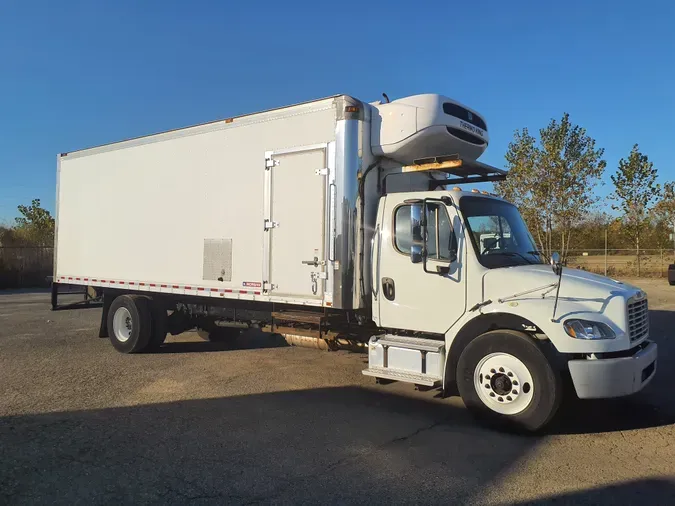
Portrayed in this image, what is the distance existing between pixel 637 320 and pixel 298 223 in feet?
13.3

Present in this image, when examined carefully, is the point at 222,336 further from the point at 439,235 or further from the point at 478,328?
the point at 478,328

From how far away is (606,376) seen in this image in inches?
194

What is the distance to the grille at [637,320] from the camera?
17.0 feet

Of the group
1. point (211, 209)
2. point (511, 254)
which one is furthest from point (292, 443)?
point (211, 209)

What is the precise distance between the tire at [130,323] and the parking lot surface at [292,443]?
86 centimetres

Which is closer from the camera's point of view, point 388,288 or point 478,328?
point 478,328

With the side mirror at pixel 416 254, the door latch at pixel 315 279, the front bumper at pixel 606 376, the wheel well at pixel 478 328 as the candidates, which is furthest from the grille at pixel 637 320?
the door latch at pixel 315 279

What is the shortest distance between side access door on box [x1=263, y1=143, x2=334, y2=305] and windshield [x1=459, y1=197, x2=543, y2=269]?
173 centimetres

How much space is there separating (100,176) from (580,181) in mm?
24496

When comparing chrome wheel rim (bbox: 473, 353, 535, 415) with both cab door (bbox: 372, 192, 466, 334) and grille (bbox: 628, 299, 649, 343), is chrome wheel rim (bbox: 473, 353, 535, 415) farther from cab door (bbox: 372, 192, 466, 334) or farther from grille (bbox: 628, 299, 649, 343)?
grille (bbox: 628, 299, 649, 343)

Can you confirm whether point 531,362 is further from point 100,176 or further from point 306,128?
point 100,176

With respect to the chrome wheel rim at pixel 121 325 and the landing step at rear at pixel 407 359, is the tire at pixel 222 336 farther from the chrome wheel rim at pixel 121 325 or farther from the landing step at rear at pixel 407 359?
the landing step at rear at pixel 407 359

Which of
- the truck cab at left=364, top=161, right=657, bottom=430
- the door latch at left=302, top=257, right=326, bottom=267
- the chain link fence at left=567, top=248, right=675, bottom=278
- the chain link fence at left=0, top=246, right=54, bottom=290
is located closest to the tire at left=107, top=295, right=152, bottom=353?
the door latch at left=302, top=257, right=326, bottom=267

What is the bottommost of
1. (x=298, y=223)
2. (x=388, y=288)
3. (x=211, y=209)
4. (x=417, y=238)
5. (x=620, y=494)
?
(x=620, y=494)
